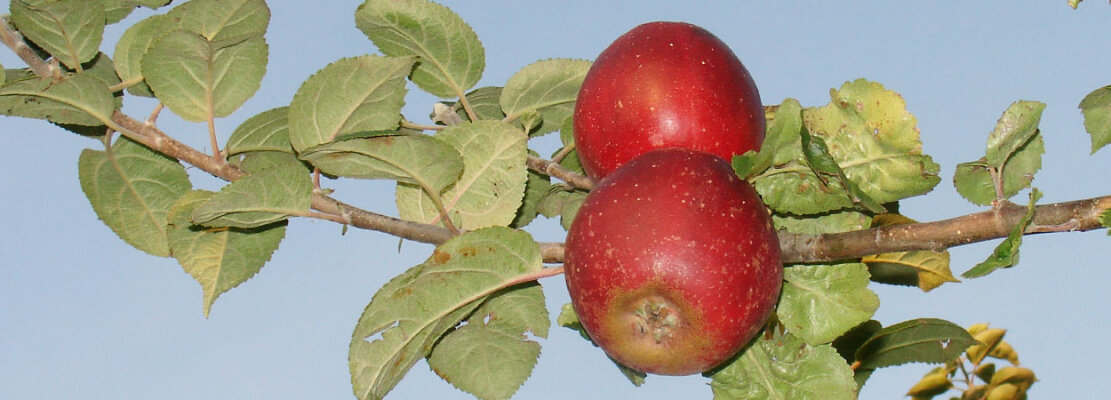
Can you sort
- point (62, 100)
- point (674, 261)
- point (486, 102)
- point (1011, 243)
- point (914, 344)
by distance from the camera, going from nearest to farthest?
point (1011, 243), point (674, 261), point (62, 100), point (914, 344), point (486, 102)

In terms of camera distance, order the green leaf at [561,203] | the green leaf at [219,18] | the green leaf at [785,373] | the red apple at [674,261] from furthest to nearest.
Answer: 1. the green leaf at [561,203]
2. the green leaf at [219,18]
3. the green leaf at [785,373]
4. the red apple at [674,261]

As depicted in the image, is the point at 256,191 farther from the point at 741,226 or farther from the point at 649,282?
the point at 741,226

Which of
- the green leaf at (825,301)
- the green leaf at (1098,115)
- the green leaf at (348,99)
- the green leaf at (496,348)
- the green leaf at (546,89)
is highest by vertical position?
the green leaf at (1098,115)

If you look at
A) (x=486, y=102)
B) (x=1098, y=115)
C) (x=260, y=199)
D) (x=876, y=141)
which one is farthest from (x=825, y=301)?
(x=260, y=199)

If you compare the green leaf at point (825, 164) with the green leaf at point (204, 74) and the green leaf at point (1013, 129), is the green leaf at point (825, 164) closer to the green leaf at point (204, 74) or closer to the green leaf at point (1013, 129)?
the green leaf at point (1013, 129)

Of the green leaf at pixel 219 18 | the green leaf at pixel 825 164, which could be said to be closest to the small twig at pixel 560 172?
the green leaf at pixel 825 164

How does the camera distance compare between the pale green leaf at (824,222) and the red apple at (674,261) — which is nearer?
the red apple at (674,261)

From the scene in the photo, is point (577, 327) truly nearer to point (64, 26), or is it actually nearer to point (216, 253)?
point (216, 253)

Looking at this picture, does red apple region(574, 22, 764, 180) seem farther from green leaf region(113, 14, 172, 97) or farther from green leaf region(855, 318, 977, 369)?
green leaf region(113, 14, 172, 97)
